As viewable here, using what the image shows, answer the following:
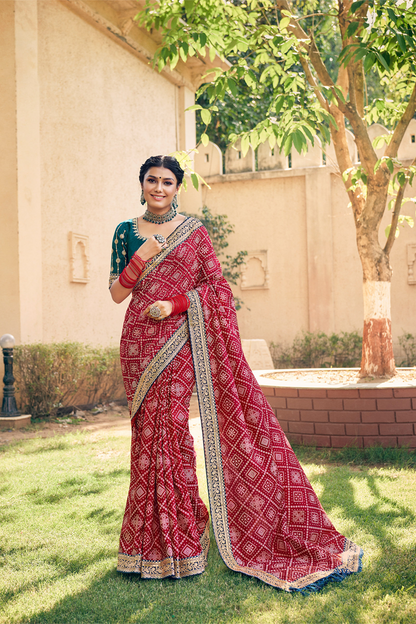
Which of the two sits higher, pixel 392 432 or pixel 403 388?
pixel 403 388

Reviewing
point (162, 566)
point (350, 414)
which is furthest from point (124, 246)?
point (350, 414)

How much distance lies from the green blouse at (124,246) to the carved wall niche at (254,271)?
8.29 meters

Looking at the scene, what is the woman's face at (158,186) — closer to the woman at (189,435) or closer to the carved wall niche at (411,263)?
the woman at (189,435)

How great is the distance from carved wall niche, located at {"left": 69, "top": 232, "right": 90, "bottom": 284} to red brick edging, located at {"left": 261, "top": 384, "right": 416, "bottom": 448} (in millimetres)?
3970

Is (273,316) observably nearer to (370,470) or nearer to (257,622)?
(370,470)

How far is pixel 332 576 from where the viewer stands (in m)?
2.42

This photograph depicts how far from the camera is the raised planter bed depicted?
14.5 ft

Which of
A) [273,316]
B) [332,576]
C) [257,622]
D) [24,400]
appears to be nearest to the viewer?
[257,622]

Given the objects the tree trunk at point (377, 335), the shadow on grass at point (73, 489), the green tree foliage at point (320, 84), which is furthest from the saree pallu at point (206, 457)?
the tree trunk at point (377, 335)

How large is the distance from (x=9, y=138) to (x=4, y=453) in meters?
3.63

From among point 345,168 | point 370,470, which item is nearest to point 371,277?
point 345,168

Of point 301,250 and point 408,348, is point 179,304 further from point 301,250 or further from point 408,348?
point 301,250

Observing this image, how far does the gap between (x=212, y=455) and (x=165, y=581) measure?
1.86ft

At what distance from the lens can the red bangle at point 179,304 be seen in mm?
2715
